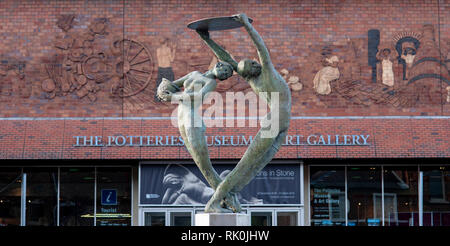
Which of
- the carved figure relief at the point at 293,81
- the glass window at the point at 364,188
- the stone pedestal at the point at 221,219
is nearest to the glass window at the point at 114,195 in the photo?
the carved figure relief at the point at 293,81

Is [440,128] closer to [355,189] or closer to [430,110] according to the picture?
[430,110]

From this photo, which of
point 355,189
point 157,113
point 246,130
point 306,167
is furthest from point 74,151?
point 355,189

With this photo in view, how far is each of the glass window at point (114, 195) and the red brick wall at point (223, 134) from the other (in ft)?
3.75

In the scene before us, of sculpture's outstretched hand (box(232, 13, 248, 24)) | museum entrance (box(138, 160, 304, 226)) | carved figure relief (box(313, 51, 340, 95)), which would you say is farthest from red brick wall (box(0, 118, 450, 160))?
sculpture's outstretched hand (box(232, 13, 248, 24))

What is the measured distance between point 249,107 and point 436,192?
544 cm

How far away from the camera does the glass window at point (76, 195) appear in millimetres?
21109

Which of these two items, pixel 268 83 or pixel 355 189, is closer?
pixel 268 83

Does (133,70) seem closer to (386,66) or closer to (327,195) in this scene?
(327,195)

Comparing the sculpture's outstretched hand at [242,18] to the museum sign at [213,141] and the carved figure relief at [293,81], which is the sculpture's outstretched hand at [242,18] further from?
the carved figure relief at [293,81]

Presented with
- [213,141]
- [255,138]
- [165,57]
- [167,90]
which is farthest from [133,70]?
[255,138]

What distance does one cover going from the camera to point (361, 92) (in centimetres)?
2058

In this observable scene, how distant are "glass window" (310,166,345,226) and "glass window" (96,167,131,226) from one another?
16.1ft

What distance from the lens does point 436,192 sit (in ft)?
69.0
